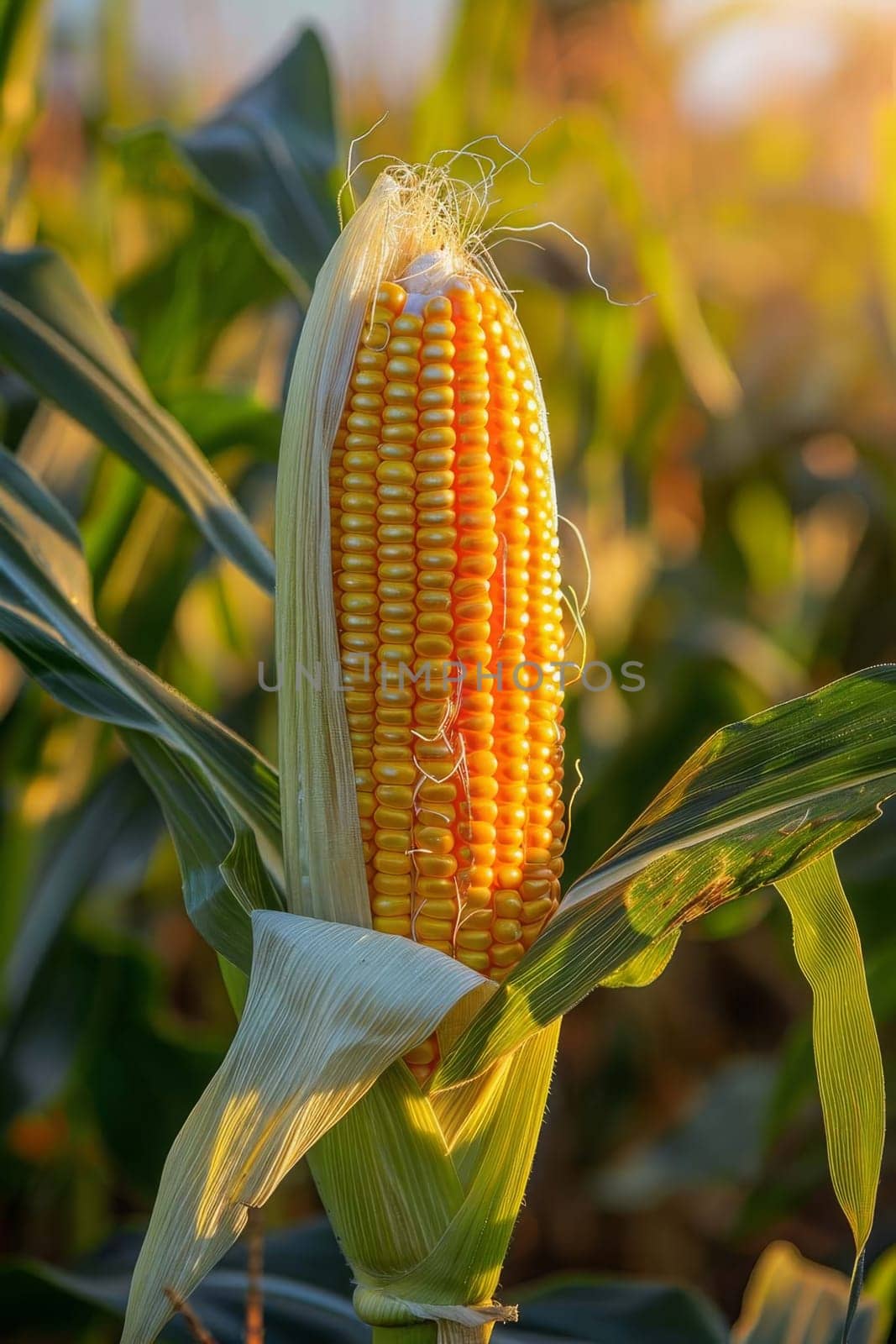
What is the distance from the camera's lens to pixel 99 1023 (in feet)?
5.85

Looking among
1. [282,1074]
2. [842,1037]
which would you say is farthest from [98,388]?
[842,1037]

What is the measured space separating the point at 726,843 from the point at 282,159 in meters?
1.14

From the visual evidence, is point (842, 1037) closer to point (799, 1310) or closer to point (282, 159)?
point (799, 1310)

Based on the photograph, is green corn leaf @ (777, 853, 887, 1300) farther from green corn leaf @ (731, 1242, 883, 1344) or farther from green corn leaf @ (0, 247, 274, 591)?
green corn leaf @ (0, 247, 274, 591)

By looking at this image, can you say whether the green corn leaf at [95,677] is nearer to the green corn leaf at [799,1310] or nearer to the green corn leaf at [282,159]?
the green corn leaf at [282,159]

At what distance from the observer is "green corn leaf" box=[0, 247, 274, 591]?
1.26 m

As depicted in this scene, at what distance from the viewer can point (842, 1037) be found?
90cm

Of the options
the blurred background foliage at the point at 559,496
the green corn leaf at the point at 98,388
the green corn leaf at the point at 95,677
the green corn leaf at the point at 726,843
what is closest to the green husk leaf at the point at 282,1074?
the green corn leaf at the point at 726,843

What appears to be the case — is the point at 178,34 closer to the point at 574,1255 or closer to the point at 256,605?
the point at 256,605

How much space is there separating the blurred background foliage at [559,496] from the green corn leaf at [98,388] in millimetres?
29

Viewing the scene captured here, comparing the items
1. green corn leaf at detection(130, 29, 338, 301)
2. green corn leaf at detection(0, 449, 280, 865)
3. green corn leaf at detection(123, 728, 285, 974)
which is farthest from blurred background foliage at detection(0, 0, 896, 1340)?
green corn leaf at detection(123, 728, 285, 974)

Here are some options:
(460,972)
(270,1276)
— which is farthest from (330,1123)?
(270,1276)

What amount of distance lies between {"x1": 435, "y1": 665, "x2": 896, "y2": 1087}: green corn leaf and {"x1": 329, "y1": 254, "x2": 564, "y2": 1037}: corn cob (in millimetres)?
70

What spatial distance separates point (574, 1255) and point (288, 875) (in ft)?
6.86
